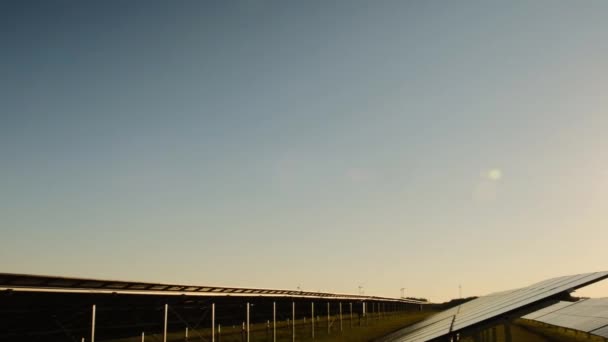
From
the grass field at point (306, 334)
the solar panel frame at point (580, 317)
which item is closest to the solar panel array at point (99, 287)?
the grass field at point (306, 334)

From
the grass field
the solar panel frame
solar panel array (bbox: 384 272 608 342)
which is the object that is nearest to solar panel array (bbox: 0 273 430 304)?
the grass field

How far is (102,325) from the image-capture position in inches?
1179

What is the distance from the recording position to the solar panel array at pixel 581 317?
16.3 m

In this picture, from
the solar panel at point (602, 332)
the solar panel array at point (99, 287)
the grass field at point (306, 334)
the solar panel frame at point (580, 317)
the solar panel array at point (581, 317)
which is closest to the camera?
the solar panel at point (602, 332)

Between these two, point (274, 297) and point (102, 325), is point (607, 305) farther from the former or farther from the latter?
point (102, 325)

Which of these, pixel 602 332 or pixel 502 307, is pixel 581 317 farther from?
pixel 502 307

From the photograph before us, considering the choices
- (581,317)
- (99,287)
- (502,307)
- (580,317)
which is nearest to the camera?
(502,307)

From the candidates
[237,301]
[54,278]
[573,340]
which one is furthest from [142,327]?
[573,340]

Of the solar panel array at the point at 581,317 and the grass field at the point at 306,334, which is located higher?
the solar panel array at the point at 581,317

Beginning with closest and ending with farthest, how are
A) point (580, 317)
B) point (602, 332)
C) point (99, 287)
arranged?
point (602, 332), point (99, 287), point (580, 317)

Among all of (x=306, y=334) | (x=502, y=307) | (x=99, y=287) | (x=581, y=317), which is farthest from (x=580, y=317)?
(x=306, y=334)

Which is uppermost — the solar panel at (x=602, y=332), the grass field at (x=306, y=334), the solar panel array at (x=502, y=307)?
the solar panel array at (x=502, y=307)

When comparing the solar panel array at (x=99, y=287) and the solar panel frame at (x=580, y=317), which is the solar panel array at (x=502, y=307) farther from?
the solar panel array at (x=99, y=287)

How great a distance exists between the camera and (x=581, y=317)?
776 inches
